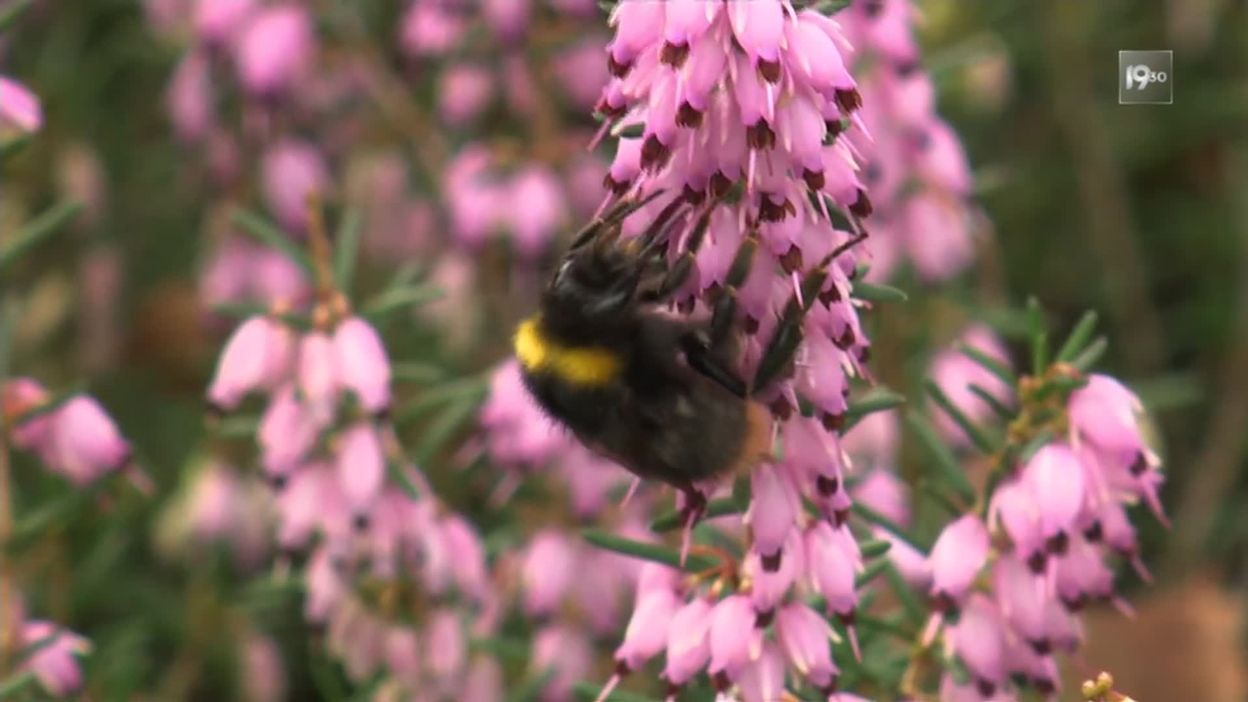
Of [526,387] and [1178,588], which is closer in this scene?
[526,387]

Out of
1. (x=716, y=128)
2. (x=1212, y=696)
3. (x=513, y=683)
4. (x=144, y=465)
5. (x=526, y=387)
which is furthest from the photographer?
(x=144, y=465)

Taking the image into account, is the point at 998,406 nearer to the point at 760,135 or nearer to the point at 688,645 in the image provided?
the point at 688,645

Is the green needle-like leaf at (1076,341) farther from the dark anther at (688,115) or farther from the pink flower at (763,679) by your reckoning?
the dark anther at (688,115)

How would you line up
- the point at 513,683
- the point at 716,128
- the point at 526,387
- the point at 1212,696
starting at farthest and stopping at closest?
1. the point at 1212,696
2. the point at 513,683
3. the point at 526,387
4. the point at 716,128

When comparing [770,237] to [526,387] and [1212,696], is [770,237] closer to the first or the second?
[526,387]

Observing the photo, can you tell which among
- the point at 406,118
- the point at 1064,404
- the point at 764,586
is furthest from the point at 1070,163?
the point at 764,586

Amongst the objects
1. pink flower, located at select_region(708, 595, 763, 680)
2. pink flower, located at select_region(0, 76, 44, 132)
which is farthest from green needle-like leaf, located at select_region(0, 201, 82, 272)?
pink flower, located at select_region(708, 595, 763, 680)

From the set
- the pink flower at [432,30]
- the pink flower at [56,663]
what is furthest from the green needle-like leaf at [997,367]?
the pink flower at [432,30]
